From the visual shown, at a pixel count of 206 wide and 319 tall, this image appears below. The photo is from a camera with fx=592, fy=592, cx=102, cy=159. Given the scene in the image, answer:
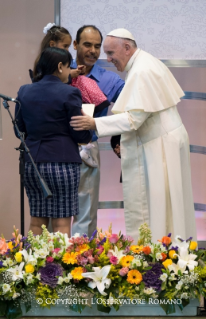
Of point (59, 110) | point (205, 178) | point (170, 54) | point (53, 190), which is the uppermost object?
point (170, 54)

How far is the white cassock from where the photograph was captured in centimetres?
399

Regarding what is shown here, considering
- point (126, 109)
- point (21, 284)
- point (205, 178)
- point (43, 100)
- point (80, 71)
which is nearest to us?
point (21, 284)

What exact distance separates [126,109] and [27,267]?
1675 mm

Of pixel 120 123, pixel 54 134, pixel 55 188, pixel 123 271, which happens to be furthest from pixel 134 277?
pixel 120 123

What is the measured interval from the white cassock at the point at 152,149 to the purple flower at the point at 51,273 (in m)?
1.47

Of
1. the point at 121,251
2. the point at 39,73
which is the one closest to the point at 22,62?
the point at 39,73

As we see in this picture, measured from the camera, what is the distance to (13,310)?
257cm

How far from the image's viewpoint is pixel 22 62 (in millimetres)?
5504

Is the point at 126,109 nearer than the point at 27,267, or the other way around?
the point at 27,267

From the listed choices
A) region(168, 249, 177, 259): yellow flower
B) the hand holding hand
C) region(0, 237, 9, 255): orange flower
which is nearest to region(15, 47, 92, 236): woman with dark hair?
the hand holding hand

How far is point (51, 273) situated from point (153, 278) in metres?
0.45

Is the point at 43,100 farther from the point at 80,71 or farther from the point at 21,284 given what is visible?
the point at 21,284

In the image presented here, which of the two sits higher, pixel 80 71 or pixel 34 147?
pixel 80 71

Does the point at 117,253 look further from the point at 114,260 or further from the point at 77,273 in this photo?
the point at 77,273
